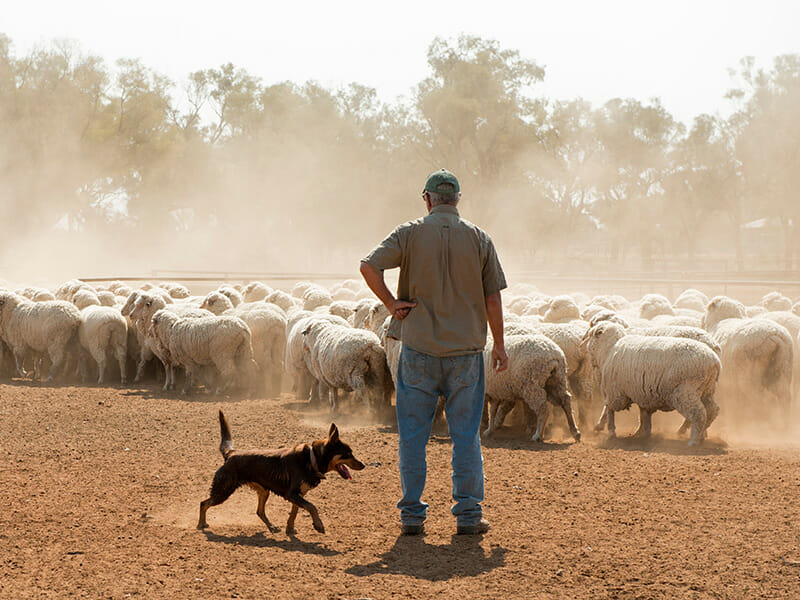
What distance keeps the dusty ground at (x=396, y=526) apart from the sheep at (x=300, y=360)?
3244 mm

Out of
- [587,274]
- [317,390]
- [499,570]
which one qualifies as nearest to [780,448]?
[499,570]

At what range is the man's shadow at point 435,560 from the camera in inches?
182

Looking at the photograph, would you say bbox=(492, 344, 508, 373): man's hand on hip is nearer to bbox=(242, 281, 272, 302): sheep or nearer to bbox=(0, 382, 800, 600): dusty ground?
bbox=(0, 382, 800, 600): dusty ground

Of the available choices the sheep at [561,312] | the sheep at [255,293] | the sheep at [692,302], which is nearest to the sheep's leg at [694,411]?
the sheep at [561,312]

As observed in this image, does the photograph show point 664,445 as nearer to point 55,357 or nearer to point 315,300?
point 315,300

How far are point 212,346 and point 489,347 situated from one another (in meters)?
5.20

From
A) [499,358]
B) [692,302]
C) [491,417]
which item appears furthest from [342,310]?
[499,358]

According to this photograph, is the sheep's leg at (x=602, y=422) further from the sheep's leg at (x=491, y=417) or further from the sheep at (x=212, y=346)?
the sheep at (x=212, y=346)

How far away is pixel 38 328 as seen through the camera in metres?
14.3

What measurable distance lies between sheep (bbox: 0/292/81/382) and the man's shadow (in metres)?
11.0

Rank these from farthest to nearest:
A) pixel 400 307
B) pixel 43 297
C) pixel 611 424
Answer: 1. pixel 43 297
2. pixel 611 424
3. pixel 400 307

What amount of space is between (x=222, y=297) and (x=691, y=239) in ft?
151

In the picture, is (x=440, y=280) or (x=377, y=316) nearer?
(x=440, y=280)

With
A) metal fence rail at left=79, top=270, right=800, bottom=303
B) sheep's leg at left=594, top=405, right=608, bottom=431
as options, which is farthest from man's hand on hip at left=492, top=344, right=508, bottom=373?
metal fence rail at left=79, top=270, right=800, bottom=303
